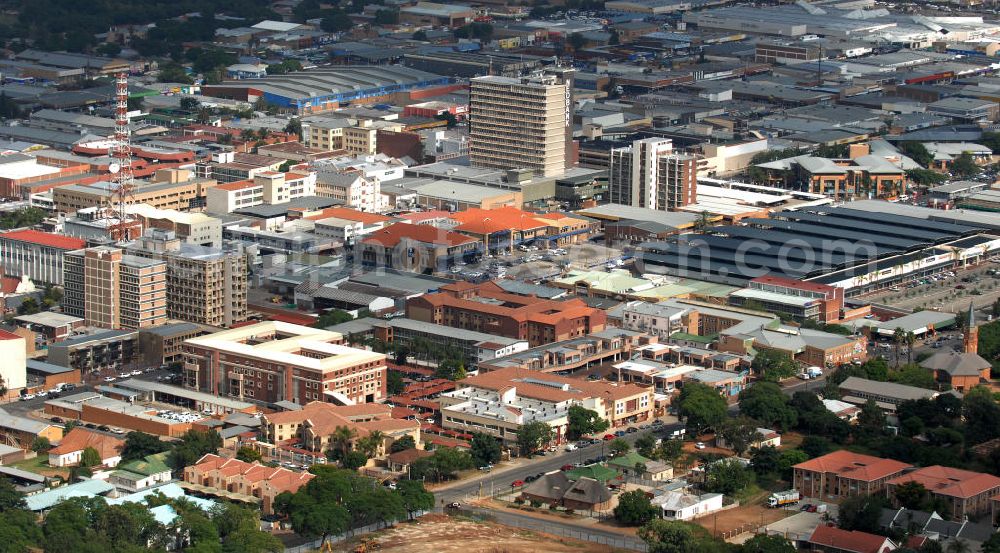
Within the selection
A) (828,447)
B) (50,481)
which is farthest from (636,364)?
(50,481)

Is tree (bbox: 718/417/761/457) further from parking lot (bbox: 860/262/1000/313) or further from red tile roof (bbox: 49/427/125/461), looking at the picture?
parking lot (bbox: 860/262/1000/313)

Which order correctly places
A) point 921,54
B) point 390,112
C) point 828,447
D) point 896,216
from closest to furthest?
point 828,447 → point 896,216 → point 390,112 → point 921,54

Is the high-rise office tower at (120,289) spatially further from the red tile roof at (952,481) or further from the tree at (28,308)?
the red tile roof at (952,481)

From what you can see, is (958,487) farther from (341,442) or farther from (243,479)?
(243,479)

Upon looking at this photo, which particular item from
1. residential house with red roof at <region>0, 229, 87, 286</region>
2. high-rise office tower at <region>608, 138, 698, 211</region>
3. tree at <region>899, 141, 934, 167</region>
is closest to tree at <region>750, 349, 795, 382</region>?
high-rise office tower at <region>608, 138, 698, 211</region>

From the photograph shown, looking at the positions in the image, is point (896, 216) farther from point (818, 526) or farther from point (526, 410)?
point (818, 526)

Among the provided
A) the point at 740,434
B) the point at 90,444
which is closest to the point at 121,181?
the point at 90,444
